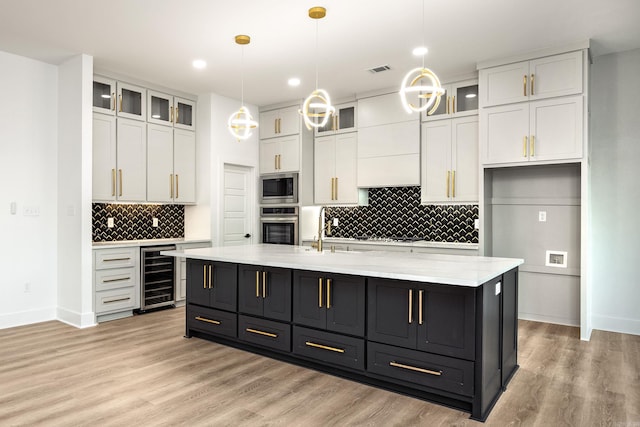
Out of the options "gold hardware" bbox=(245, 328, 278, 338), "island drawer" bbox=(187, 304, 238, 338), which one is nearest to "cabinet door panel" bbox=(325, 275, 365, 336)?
"gold hardware" bbox=(245, 328, 278, 338)

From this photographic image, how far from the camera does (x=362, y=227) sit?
6340 millimetres

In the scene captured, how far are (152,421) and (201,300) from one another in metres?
1.65

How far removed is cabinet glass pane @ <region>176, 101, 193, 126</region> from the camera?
5980 mm

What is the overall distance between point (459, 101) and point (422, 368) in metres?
3.53

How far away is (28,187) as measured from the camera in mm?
4805

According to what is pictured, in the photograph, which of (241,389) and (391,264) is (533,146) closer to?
(391,264)

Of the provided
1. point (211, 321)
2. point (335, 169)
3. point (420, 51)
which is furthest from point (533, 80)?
point (211, 321)

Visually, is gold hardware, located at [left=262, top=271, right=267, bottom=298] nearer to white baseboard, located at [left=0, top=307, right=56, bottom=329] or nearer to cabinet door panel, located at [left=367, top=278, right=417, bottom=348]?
cabinet door panel, located at [left=367, top=278, right=417, bottom=348]

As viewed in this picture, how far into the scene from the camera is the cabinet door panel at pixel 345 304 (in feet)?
10.0

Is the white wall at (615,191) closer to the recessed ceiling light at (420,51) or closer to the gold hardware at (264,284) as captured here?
the recessed ceiling light at (420,51)

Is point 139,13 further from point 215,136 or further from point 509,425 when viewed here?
point 509,425

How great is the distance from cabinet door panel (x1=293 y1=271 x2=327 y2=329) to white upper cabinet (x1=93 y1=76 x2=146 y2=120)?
3340mm

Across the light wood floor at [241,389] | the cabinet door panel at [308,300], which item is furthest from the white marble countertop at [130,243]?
the cabinet door panel at [308,300]

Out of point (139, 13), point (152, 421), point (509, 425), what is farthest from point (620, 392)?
point (139, 13)
